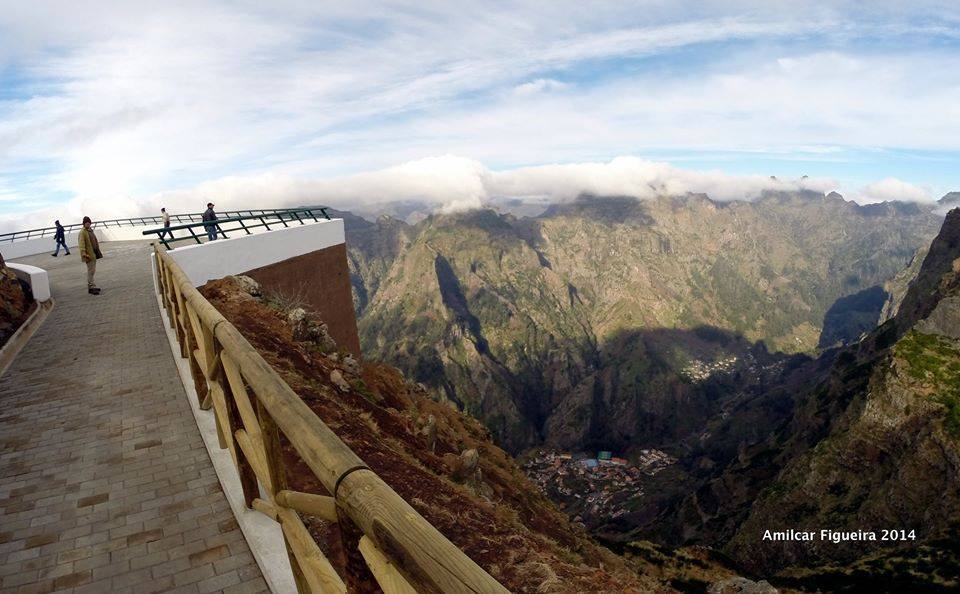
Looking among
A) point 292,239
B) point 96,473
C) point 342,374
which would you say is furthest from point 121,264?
point 96,473

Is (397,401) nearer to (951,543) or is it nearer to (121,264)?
(121,264)

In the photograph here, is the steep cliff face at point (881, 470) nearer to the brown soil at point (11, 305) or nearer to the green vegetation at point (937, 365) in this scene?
the green vegetation at point (937, 365)

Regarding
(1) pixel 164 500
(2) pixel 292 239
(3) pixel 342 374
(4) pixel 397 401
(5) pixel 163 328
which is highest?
(2) pixel 292 239

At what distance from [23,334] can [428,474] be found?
10.9 meters

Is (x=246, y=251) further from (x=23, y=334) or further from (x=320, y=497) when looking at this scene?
(x=320, y=497)

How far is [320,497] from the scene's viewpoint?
2.52 meters

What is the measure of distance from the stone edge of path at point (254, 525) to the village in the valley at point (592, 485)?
158 meters

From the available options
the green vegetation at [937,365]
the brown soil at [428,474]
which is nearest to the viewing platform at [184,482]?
the brown soil at [428,474]

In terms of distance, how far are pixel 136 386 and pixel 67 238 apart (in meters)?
32.2

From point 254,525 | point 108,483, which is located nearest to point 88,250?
point 108,483

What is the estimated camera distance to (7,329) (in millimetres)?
12430

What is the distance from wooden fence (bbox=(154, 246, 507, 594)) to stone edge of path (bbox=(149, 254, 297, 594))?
0.54 ft

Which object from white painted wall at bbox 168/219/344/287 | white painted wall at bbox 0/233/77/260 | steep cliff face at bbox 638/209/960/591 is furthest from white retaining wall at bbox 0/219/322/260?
steep cliff face at bbox 638/209/960/591

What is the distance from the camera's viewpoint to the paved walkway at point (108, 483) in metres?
4.45
